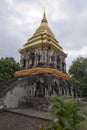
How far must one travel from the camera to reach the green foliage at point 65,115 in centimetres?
673

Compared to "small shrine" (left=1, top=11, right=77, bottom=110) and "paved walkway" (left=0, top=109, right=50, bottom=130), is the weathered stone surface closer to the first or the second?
"small shrine" (left=1, top=11, right=77, bottom=110)

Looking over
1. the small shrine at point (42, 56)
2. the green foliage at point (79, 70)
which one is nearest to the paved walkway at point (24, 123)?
the small shrine at point (42, 56)

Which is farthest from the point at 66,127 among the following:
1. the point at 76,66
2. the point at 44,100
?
the point at 76,66

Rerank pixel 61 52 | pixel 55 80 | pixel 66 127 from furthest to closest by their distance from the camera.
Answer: pixel 61 52, pixel 55 80, pixel 66 127

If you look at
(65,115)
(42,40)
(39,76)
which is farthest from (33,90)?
(65,115)

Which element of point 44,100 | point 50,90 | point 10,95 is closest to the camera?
point 44,100

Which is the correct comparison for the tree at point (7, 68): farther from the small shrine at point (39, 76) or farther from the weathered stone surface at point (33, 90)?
the weathered stone surface at point (33, 90)

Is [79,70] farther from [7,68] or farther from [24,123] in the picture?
[24,123]

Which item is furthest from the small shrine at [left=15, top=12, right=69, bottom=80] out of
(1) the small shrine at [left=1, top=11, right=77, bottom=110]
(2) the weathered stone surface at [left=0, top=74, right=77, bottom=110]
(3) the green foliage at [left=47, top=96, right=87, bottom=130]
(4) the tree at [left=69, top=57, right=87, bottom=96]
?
(3) the green foliage at [left=47, top=96, right=87, bottom=130]

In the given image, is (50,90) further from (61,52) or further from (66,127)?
(66,127)

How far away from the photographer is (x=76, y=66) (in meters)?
29.1

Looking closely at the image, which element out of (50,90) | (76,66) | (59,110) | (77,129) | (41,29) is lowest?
(77,129)

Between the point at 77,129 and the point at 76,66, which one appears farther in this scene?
the point at 76,66

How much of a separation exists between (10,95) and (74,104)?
681 centimetres
